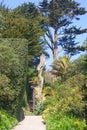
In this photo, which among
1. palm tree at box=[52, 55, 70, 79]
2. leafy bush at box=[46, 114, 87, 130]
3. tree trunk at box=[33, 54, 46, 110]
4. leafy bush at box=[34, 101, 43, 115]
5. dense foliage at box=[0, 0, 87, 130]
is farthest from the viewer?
palm tree at box=[52, 55, 70, 79]

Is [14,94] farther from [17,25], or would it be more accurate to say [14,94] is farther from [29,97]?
[29,97]

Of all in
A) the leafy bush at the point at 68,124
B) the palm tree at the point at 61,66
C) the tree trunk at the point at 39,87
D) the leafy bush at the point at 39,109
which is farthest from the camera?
the palm tree at the point at 61,66

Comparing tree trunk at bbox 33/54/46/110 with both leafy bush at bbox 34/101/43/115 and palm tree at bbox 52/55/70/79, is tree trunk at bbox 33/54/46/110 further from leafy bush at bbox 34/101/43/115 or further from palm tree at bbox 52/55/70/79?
leafy bush at bbox 34/101/43/115

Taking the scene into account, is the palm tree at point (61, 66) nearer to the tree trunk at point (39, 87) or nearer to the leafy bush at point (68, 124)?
the tree trunk at point (39, 87)

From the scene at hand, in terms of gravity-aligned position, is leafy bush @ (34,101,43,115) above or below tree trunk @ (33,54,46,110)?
below

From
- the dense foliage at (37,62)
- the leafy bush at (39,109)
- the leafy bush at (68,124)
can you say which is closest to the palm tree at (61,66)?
the dense foliage at (37,62)

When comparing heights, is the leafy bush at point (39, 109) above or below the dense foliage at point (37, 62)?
below

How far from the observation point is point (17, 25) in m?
40.5

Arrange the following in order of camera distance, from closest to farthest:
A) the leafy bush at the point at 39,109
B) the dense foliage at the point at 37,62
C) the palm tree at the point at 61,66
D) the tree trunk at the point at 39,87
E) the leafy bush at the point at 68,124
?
the leafy bush at the point at 68,124
the dense foliage at the point at 37,62
the leafy bush at the point at 39,109
the tree trunk at the point at 39,87
the palm tree at the point at 61,66

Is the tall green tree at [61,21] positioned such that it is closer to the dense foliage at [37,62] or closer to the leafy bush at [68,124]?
the dense foliage at [37,62]

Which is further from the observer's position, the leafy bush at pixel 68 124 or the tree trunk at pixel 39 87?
the tree trunk at pixel 39 87

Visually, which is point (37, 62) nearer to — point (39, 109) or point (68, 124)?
point (39, 109)

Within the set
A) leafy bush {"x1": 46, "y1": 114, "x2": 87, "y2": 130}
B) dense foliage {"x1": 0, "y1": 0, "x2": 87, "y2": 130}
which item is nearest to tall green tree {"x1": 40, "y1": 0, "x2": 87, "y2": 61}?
dense foliage {"x1": 0, "y1": 0, "x2": 87, "y2": 130}

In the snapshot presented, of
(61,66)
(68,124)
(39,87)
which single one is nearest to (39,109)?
(39,87)
